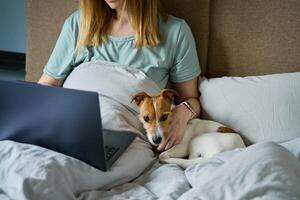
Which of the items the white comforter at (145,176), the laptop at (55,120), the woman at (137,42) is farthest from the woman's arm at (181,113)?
the laptop at (55,120)

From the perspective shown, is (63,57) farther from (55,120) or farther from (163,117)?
(55,120)

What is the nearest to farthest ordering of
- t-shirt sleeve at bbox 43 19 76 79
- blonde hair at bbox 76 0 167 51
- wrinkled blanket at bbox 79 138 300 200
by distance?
wrinkled blanket at bbox 79 138 300 200, blonde hair at bbox 76 0 167 51, t-shirt sleeve at bbox 43 19 76 79

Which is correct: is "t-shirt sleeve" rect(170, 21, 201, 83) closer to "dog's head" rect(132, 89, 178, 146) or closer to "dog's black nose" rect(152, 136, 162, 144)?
"dog's head" rect(132, 89, 178, 146)

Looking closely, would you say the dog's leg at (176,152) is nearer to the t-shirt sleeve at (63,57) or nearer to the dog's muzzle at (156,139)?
the dog's muzzle at (156,139)

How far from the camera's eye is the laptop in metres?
1.04

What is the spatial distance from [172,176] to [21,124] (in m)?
0.45

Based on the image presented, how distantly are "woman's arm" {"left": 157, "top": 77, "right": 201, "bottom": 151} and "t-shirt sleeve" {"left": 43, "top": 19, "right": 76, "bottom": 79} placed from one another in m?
0.44

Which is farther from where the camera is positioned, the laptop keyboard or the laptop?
the laptop keyboard

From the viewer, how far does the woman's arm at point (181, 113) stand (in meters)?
1.46

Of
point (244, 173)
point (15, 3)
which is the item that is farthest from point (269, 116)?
point (15, 3)

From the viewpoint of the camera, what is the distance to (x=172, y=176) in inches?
48.6

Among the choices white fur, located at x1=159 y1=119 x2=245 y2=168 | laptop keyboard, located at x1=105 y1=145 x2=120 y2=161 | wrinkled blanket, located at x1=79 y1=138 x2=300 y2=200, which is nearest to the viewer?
wrinkled blanket, located at x1=79 y1=138 x2=300 y2=200

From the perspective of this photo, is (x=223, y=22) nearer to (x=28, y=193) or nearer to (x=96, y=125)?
(x=96, y=125)

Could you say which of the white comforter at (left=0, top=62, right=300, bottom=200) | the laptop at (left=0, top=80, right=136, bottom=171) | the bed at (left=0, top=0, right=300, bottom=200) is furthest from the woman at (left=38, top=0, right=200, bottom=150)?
the laptop at (left=0, top=80, right=136, bottom=171)
